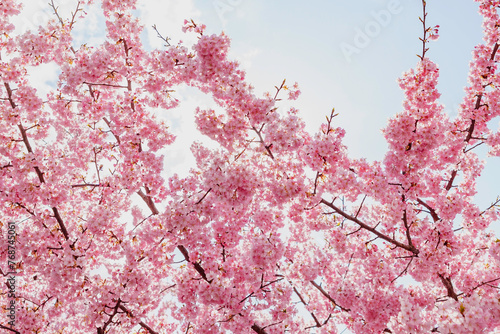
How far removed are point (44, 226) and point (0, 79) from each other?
3.96m

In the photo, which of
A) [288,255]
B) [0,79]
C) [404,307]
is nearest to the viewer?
[404,307]

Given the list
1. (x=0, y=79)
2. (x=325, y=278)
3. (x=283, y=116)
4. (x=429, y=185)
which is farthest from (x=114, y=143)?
(x=429, y=185)

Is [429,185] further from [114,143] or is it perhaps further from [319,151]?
[114,143]

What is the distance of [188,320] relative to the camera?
25.3 ft

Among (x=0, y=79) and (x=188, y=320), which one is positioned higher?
(x=0, y=79)

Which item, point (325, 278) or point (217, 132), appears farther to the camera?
point (325, 278)

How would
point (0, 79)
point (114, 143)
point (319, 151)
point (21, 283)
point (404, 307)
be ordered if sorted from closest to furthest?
point (404, 307) < point (319, 151) < point (0, 79) < point (114, 143) < point (21, 283)

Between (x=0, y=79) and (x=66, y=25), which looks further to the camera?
(x=66, y=25)

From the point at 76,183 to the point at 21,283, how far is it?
3.98 meters

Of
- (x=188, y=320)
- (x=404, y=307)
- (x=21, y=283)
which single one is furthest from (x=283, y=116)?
(x=21, y=283)

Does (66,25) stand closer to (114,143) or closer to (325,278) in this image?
(114,143)

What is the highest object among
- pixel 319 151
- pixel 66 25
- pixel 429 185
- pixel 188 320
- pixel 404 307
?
pixel 66 25

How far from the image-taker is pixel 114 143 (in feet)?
29.0

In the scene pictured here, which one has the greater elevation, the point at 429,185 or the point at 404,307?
the point at 429,185
